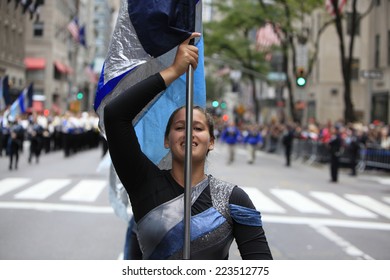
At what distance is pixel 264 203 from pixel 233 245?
562 cm

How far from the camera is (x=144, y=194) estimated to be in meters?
2.85

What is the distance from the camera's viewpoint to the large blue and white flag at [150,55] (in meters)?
2.85

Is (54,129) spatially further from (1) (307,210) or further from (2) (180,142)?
(2) (180,142)

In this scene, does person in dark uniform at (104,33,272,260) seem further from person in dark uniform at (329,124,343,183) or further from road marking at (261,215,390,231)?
person in dark uniform at (329,124,343,183)

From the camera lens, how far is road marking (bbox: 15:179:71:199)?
44.6 ft

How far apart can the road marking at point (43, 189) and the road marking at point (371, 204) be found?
6.58 metres

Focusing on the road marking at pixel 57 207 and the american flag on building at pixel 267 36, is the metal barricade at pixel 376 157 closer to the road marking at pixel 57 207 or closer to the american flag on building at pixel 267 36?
the road marking at pixel 57 207

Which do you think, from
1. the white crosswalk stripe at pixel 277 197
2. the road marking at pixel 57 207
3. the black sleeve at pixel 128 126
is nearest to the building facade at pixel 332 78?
the white crosswalk stripe at pixel 277 197

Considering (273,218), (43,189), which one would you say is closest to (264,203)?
(273,218)

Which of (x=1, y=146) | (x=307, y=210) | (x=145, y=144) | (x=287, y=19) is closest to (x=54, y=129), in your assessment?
(x=1, y=146)

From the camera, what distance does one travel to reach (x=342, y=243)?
9609 millimetres

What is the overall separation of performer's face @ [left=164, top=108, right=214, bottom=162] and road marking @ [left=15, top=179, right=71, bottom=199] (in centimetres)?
1066

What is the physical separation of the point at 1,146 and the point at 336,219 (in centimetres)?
1428

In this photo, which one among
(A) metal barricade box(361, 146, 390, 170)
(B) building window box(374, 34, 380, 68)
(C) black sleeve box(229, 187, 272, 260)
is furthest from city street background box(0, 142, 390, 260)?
(B) building window box(374, 34, 380, 68)
